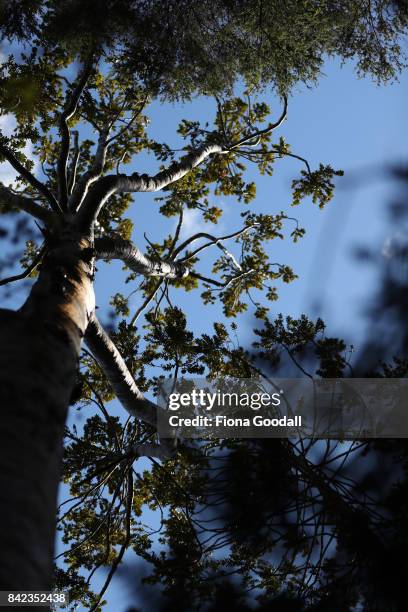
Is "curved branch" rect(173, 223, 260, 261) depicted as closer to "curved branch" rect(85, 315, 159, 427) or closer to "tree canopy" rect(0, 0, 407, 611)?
"tree canopy" rect(0, 0, 407, 611)

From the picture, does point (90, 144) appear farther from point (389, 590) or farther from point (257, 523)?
point (389, 590)

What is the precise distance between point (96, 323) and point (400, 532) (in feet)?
9.36

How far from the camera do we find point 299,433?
3859mm

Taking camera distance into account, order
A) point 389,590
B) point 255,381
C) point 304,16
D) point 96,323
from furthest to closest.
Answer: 1. point 304,16
2. point 255,381
3. point 96,323
4. point 389,590

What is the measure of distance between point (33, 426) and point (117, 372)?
10.2 feet

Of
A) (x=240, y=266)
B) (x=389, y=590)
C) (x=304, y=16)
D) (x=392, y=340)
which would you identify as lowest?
(x=389, y=590)

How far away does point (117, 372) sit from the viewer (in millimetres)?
5078

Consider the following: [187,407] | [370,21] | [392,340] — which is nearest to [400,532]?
[392,340]

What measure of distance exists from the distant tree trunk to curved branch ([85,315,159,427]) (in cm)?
137

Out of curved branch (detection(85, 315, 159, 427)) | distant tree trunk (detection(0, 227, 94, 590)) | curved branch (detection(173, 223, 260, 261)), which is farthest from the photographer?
curved branch (detection(173, 223, 260, 261))

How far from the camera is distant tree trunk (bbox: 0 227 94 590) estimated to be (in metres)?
1.58

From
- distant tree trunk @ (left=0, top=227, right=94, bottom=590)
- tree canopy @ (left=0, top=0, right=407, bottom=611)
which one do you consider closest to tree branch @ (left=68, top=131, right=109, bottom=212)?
tree canopy @ (left=0, top=0, right=407, bottom=611)

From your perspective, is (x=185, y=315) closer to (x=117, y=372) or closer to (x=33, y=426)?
(x=117, y=372)

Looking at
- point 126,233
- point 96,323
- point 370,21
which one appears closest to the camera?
point 96,323
